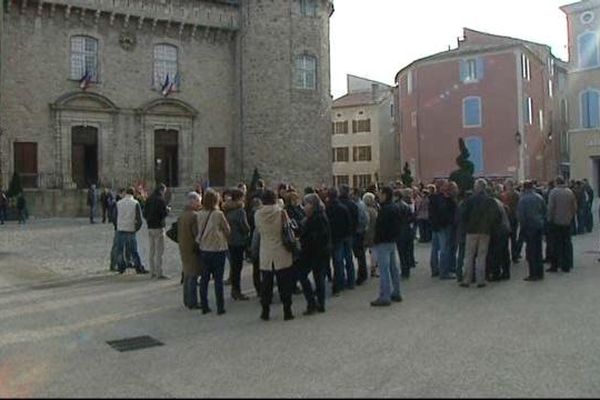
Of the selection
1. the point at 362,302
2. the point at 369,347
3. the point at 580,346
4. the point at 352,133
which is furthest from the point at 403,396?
the point at 352,133

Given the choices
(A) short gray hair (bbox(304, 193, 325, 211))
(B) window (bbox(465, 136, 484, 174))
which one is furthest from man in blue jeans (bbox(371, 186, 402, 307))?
(B) window (bbox(465, 136, 484, 174))

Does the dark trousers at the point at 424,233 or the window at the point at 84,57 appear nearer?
the dark trousers at the point at 424,233

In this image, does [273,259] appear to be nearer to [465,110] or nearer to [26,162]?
[26,162]

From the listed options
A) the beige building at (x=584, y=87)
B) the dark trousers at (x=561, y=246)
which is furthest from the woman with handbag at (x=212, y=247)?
the beige building at (x=584, y=87)

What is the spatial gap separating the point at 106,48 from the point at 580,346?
30.0 metres

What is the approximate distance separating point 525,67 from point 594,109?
20.6 ft

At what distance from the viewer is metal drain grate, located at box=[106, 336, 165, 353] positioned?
7391 millimetres

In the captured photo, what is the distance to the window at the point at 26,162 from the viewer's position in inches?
1195

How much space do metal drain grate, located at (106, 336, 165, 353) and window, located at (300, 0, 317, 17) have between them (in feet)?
102

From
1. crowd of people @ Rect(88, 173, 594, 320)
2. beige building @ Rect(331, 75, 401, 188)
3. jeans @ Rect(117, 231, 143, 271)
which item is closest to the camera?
crowd of people @ Rect(88, 173, 594, 320)

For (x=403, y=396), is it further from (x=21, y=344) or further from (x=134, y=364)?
(x=21, y=344)

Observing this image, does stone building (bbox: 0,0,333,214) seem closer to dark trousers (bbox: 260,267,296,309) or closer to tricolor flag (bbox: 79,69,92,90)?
tricolor flag (bbox: 79,69,92,90)

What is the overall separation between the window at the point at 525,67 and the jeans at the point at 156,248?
104 feet

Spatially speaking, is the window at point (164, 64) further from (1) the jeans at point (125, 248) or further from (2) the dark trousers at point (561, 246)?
(2) the dark trousers at point (561, 246)
